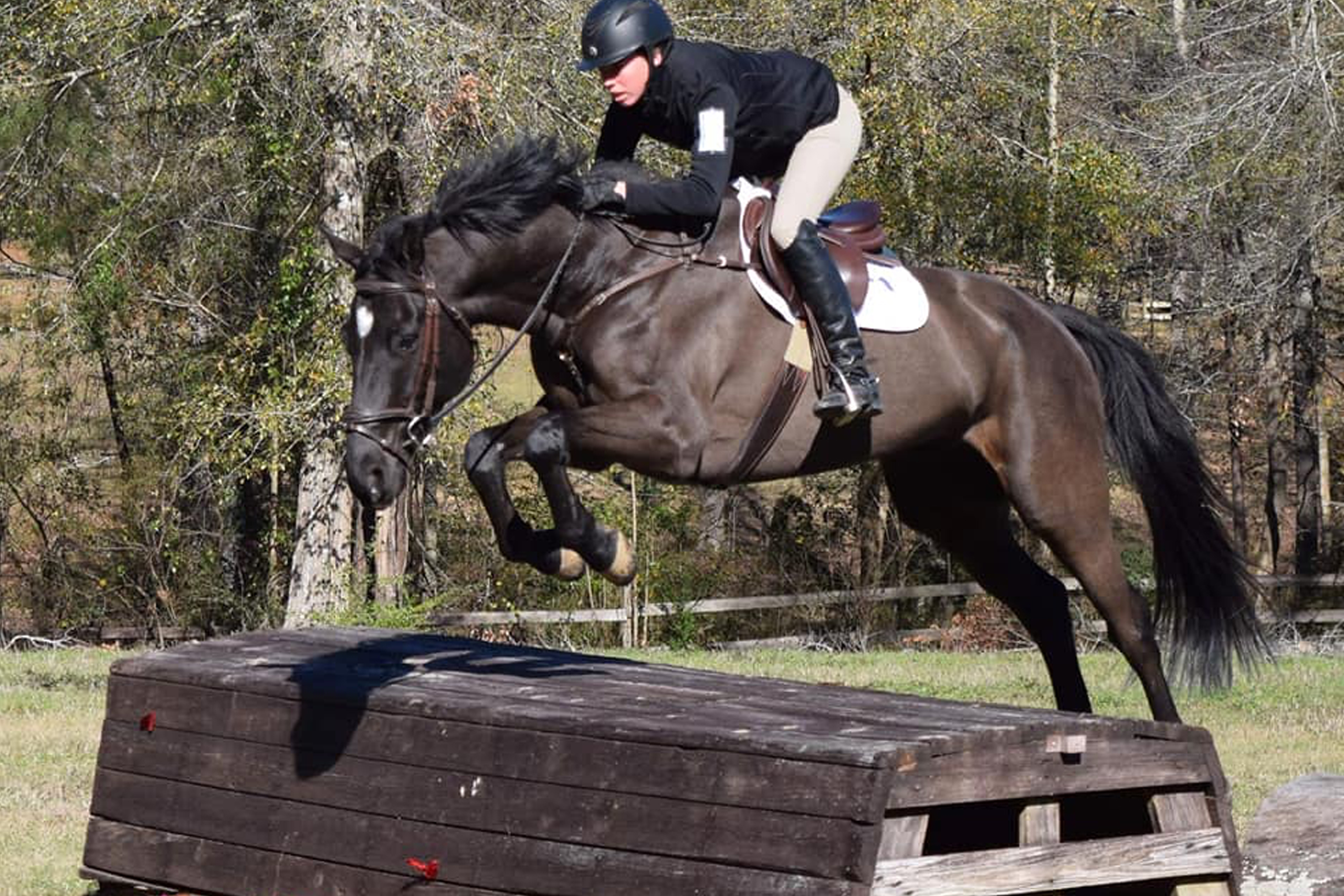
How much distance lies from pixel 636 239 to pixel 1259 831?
262 cm

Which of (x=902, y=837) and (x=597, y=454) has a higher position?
(x=597, y=454)

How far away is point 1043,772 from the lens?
473 centimetres

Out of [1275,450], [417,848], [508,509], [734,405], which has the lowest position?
[417,848]

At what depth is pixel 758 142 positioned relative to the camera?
6078 millimetres

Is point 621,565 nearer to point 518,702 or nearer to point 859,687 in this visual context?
point 518,702

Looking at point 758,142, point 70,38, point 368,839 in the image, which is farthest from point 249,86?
point 368,839

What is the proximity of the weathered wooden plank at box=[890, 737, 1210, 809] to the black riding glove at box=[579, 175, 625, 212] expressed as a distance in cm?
212

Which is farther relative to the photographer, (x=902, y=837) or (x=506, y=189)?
(x=506, y=189)

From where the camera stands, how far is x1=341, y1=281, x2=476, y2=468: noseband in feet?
17.0

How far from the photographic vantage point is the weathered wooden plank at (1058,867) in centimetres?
438

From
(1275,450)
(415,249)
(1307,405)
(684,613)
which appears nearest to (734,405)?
(415,249)

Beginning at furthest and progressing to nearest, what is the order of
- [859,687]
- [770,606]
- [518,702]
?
[770,606] → [859,687] → [518,702]

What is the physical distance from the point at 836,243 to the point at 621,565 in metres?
1.56

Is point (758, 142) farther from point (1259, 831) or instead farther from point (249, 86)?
point (249, 86)
